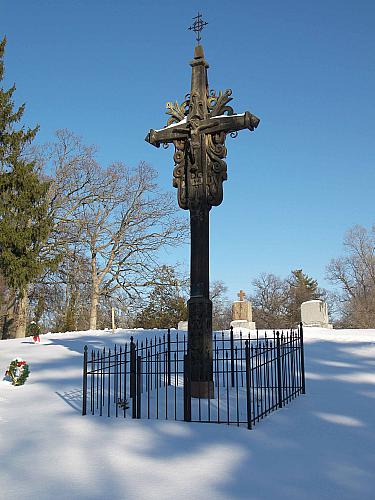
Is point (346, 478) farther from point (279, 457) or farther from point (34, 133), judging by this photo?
point (34, 133)

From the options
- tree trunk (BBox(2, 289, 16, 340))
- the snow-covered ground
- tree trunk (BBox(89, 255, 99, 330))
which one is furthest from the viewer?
tree trunk (BBox(2, 289, 16, 340))

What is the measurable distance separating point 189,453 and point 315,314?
17.6 metres

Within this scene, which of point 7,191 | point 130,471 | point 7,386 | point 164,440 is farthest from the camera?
point 7,191

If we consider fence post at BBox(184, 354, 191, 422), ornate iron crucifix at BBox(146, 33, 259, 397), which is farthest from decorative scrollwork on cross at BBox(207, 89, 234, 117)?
fence post at BBox(184, 354, 191, 422)

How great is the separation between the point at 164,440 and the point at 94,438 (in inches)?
39.1

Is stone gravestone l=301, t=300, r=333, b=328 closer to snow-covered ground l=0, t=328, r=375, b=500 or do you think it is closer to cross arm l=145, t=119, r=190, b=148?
snow-covered ground l=0, t=328, r=375, b=500

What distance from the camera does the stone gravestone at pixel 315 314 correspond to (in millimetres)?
22516

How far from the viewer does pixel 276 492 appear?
15.8 ft

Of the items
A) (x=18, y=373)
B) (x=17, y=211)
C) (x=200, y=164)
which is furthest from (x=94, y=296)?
(x=200, y=164)

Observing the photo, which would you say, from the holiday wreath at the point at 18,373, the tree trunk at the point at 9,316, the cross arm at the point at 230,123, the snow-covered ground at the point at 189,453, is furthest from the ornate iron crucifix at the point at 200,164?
the tree trunk at the point at 9,316

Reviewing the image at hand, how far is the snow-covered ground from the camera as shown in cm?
494

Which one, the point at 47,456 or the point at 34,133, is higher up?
the point at 34,133

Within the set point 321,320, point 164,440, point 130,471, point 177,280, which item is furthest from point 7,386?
point 177,280

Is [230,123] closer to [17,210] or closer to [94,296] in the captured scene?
[17,210]
